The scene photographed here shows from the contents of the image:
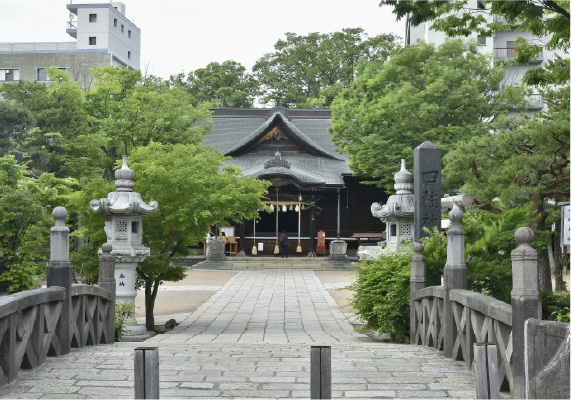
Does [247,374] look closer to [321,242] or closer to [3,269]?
[3,269]

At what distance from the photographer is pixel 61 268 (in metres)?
9.14

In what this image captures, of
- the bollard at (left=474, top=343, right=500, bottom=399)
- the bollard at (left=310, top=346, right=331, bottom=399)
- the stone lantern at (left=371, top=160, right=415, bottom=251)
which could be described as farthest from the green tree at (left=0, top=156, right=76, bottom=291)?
the bollard at (left=474, top=343, right=500, bottom=399)

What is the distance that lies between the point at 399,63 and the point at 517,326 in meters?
26.5

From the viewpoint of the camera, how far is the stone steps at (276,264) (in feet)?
119

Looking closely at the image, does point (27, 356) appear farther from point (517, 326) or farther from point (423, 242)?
point (423, 242)

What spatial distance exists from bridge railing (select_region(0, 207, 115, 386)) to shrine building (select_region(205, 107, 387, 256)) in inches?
1015

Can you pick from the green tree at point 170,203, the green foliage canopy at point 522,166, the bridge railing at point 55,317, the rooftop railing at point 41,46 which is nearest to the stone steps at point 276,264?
the green tree at point 170,203

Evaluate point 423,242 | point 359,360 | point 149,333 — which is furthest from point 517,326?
point 149,333

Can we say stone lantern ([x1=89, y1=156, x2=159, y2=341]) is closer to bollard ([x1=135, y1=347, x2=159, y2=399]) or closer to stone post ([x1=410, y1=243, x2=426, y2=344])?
stone post ([x1=410, y1=243, x2=426, y2=344])

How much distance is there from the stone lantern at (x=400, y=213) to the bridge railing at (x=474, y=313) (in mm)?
4376

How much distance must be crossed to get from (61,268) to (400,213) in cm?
908

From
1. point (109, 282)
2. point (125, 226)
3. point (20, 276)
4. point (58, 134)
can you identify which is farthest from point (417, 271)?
point (58, 134)

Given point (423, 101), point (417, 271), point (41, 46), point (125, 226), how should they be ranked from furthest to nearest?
1. point (41, 46)
2. point (423, 101)
3. point (125, 226)
4. point (417, 271)

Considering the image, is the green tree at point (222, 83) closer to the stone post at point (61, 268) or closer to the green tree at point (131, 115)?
the green tree at point (131, 115)
